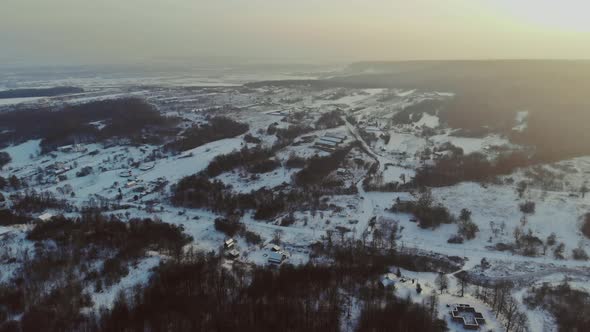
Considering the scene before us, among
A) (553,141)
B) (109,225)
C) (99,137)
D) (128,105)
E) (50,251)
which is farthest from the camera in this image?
(128,105)

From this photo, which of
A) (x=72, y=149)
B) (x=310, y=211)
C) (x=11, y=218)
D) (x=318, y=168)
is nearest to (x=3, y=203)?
(x=11, y=218)

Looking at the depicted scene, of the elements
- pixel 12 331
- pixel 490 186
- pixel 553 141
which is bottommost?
pixel 12 331

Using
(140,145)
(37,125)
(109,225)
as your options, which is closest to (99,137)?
(140,145)

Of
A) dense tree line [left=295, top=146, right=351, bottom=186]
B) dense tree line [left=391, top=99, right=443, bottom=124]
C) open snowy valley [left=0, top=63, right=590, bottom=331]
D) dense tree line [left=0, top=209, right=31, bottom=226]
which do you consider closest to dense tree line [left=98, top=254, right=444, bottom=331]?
open snowy valley [left=0, top=63, right=590, bottom=331]

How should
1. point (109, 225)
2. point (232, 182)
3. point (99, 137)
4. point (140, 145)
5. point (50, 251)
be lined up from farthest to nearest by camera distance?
point (99, 137) → point (140, 145) → point (232, 182) → point (109, 225) → point (50, 251)

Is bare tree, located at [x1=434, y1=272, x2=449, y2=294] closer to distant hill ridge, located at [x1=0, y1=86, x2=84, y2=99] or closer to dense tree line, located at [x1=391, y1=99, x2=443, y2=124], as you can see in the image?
dense tree line, located at [x1=391, y1=99, x2=443, y2=124]

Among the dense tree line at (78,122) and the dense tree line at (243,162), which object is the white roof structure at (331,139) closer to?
the dense tree line at (243,162)

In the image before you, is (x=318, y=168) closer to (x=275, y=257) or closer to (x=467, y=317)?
(x=275, y=257)

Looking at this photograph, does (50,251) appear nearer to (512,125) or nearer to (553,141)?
(553,141)
